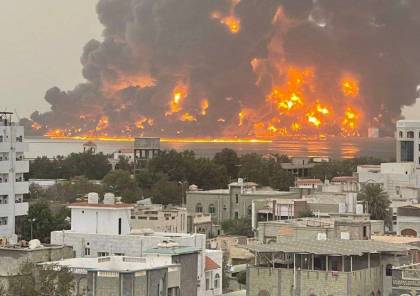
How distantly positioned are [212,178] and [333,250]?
63506 mm

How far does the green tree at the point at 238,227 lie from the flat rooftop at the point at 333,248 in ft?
82.1

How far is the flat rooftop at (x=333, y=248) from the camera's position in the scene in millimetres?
25125

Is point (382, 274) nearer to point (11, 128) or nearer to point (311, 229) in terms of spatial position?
point (311, 229)

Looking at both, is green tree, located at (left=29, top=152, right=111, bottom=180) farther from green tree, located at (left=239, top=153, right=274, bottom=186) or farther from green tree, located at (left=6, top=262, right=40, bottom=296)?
green tree, located at (left=6, top=262, right=40, bottom=296)

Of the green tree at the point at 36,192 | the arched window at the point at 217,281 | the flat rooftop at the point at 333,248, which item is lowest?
the arched window at the point at 217,281

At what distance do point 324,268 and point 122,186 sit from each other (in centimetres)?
5308

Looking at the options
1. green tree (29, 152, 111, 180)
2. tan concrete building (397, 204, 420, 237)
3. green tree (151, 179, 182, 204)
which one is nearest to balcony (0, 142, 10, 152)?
green tree (151, 179, 182, 204)

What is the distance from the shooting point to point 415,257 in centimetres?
2812

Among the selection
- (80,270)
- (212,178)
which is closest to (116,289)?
(80,270)

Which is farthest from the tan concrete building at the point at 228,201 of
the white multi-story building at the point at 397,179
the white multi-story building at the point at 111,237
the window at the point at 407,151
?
the white multi-story building at the point at 111,237

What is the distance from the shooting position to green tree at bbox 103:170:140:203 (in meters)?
73.4

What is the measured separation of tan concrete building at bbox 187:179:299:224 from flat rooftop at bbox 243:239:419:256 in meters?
31.0

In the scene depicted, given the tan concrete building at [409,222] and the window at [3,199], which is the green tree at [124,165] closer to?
the window at [3,199]

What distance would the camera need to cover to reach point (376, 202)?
49438mm
